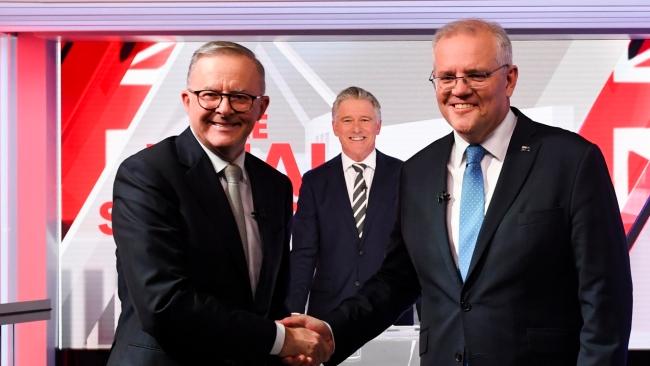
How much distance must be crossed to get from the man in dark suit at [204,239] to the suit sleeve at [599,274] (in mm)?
880

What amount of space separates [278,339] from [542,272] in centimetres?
81

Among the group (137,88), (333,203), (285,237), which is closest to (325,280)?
(333,203)

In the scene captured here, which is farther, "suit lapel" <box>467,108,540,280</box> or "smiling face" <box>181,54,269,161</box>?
"smiling face" <box>181,54,269,161</box>

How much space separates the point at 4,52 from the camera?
20.5 feet

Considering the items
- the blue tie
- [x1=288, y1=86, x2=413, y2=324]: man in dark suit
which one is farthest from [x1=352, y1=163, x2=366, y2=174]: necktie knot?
the blue tie

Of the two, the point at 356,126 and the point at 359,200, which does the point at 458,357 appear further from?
the point at 356,126

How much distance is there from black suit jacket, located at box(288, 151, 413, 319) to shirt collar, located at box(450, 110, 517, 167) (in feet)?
8.90

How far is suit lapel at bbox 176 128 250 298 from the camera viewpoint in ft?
8.16

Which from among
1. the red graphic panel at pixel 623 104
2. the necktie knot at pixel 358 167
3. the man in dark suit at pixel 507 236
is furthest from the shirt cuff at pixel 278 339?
the red graphic panel at pixel 623 104

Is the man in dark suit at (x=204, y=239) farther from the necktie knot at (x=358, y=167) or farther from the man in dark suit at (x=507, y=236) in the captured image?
the necktie knot at (x=358, y=167)

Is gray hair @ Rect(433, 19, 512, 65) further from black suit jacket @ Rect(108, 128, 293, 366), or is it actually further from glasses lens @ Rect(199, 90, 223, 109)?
black suit jacket @ Rect(108, 128, 293, 366)

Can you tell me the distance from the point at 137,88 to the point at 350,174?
1755mm

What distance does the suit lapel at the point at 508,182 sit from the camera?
247 centimetres

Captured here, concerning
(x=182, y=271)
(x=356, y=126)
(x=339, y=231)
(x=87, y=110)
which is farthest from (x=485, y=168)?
(x=87, y=110)
